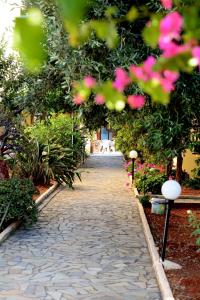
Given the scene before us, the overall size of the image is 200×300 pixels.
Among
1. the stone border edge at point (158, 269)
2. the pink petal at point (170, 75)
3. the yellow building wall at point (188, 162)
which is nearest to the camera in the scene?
the pink petal at point (170, 75)

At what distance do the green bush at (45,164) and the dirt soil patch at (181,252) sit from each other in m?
4.80

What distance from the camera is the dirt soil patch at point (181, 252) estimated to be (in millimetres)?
6024

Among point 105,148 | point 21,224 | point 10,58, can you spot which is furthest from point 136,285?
point 105,148

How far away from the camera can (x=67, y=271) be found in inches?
274

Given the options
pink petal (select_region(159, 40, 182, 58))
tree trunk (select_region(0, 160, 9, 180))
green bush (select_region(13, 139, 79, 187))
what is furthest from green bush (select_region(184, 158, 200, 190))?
pink petal (select_region(159, 40, 182, 58))

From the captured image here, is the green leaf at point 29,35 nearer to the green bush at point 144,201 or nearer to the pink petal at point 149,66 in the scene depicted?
the pink petal at point 149,66

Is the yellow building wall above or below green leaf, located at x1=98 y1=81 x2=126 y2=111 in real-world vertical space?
below

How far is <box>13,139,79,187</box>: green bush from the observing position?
1633cm

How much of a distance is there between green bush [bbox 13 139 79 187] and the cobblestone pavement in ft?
11.6

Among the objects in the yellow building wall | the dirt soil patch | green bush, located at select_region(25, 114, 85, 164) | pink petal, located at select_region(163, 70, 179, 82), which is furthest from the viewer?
the yellow building wall

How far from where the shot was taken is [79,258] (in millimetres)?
7711

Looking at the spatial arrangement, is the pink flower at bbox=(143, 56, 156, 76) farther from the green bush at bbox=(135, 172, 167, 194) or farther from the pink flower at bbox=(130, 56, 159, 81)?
the green bush at bbox=(135, 172, 167, 194)

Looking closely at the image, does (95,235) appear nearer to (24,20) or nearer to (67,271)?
(67,271)

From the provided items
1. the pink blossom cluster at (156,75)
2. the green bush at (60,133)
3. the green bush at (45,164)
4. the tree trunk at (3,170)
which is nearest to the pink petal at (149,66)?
the pink blossom cluster at (156,75)
